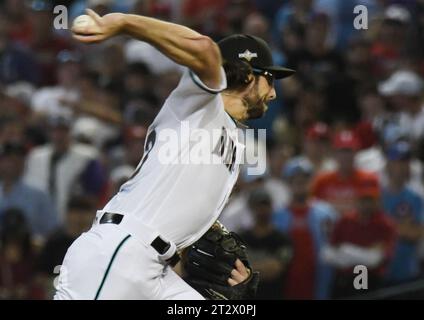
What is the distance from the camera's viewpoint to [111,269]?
15.8ft

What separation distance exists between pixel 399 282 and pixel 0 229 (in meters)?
2.99

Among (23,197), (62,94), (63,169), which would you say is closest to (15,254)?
(23,197)

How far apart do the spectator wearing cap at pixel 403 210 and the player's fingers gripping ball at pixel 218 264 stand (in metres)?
3.22

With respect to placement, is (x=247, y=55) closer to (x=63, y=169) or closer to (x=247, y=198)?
(x=247, y=198)

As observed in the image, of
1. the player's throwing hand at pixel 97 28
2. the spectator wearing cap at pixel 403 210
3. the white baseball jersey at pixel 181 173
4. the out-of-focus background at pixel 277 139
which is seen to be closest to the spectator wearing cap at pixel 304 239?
the out-of-focus background at pixel 277 139

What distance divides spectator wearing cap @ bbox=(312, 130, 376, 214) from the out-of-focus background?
0.01m

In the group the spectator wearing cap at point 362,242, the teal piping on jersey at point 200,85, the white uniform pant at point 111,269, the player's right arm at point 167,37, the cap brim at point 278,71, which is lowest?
the spectator wearing cap at point 362,242

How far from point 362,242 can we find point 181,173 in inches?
152

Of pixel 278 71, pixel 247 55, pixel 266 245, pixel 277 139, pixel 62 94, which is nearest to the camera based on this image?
pixel 247 55

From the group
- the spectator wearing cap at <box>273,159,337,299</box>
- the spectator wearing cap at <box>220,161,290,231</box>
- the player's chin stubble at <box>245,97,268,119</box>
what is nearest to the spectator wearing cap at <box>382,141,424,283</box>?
the spectator wearing cap at <box>273,159,337,299</box>

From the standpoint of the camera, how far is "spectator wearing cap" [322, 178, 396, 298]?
8.47 meters

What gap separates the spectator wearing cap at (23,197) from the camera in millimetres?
8961

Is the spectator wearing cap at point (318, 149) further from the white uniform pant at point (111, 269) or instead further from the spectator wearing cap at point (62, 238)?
the white uniform pant at point (111, 269)
